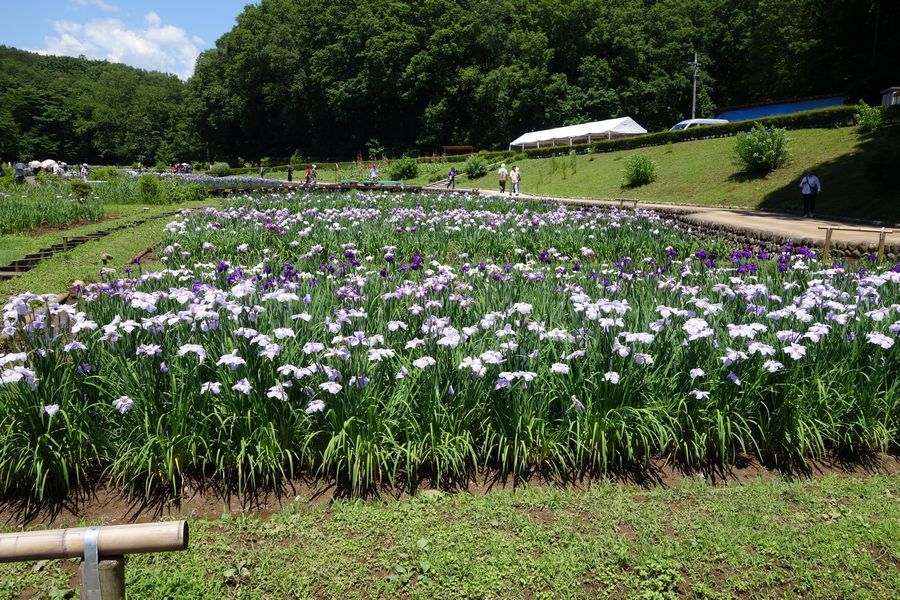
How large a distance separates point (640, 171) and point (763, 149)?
4.49m

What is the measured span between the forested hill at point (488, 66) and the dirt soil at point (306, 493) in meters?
46.4

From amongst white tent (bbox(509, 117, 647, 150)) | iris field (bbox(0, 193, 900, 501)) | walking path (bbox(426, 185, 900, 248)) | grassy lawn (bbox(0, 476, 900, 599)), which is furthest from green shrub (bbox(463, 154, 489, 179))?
grassy lawn (bbox(0, 476, 900, 599))

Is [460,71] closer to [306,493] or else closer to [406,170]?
[406,170]

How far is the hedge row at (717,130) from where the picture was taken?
913 inches

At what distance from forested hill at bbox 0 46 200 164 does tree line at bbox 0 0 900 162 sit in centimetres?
134

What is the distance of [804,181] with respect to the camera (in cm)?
1472

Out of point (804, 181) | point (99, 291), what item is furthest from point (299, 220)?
point (804, 181)

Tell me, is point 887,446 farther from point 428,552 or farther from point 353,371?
point 353,371

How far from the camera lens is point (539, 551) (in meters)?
2.71

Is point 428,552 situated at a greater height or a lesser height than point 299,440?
lesser

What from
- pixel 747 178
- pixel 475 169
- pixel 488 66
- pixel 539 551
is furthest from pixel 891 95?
pixel 488 66

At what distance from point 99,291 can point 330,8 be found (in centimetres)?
6819

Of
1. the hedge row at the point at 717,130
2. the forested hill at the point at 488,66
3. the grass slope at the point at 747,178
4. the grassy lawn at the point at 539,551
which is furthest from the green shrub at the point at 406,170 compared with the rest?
the grassy lawn at the point at 539,551

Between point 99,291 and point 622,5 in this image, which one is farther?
point 622,5
